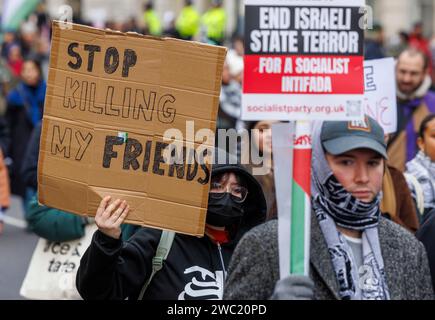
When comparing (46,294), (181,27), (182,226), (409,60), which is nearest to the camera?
(182,226)

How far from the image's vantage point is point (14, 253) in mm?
12078

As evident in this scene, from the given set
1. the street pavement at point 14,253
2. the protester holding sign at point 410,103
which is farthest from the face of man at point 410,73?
the street pavement at point 14,253

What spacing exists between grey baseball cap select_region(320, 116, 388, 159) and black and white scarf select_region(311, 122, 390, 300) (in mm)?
74

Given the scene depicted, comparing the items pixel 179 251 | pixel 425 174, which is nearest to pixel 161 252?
pixel 179 251

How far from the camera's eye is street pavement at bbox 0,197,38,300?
989 cm

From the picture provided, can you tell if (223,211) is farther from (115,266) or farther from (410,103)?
(410,103)

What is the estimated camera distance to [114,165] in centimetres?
496

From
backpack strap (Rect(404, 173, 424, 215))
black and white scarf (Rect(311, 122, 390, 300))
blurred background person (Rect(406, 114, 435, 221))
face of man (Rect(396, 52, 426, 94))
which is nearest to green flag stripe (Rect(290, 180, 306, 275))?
black and white scarf (Rect(311, 122, 390, 300))

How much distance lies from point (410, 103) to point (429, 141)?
2.07 meters
